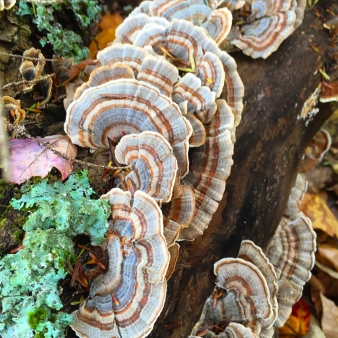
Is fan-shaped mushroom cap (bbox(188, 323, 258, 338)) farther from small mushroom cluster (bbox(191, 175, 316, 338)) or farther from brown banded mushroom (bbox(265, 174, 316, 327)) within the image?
brown banded mushroom (bbox(265, 174, 316, 327))

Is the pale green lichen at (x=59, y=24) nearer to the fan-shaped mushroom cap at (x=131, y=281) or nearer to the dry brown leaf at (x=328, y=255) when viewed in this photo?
the fan-shaped mushroom cap at (x=131, y=281)

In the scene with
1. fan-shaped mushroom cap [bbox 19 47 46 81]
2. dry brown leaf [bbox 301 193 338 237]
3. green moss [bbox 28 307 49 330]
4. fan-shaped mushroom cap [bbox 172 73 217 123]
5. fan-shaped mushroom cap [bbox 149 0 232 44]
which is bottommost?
green moss [bbox 28 307 49 330]

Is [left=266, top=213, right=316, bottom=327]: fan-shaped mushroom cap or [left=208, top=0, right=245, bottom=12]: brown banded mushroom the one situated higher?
[left=208, top=0, right=245, bottom=12]: brown banded mushroom

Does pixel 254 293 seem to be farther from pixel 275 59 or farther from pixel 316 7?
pixel 316 7

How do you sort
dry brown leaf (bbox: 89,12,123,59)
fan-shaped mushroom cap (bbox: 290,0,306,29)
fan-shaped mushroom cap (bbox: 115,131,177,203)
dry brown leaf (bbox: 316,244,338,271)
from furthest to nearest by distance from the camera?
1. dry brown leaf (bbox: 316,244,338,271)
2. dry brown leaf (bbox: 89,12,123,59)
3. fan-shaped mushroom cap (bbox: 290,0,306,29)
4. fan-shaped mushroom cap (bbox: 115,131,177,203)

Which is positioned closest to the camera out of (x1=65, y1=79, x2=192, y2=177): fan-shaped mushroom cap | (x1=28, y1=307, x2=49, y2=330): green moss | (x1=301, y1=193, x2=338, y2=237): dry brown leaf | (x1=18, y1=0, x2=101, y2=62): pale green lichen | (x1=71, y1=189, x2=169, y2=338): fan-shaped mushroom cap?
(x1=28, y1=307, x2=49, y2=330): green moss

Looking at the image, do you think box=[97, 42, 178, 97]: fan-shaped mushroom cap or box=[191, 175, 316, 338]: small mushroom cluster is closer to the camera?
box=[97, 42, 178, 97]: fan-shaped mushroom cap

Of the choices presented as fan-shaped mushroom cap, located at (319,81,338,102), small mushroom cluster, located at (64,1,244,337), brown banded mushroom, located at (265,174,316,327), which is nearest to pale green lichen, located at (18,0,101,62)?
small mushroom cluster, located at (64,1,244,337)
